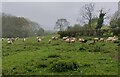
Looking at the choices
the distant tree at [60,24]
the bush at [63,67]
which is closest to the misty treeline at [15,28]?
the distant tree at [60,24]

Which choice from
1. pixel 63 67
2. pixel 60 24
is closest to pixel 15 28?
pixel 60 24

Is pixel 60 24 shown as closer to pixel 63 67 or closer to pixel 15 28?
pixel 15 28

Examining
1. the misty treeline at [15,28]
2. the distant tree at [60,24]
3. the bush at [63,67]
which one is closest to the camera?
the bush at [63,67]

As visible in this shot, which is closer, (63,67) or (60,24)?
(63,67)

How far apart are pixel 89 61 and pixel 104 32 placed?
25959 mm

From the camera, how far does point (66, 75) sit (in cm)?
1573

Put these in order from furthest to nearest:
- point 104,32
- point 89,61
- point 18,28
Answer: point 18,28, point 104,32, point 89,61

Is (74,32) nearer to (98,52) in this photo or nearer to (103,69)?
(98,52)

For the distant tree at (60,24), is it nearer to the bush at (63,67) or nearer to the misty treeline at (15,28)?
the misty treeline at (15,28)

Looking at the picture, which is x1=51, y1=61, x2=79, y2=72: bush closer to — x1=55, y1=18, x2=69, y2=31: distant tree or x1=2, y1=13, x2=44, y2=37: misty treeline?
x1=2, y1=13, x2=44, y2=37: misty treeline

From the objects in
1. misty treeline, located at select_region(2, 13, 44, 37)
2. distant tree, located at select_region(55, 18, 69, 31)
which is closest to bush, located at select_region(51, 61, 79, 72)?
misty treeline, located at select_region(2, 13, 44, 37)

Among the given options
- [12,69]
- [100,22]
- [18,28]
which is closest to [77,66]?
[12,69]

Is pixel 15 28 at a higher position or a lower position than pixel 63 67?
higher

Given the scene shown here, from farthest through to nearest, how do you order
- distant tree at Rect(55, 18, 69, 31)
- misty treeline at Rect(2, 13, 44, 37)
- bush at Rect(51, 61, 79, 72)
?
1. distant tree at Rect(55, 18, 69, 31)
2. misty treeline at Rect(2, 13, 44, 37)
3. bush at Rect(51, 61, 79, 72)
